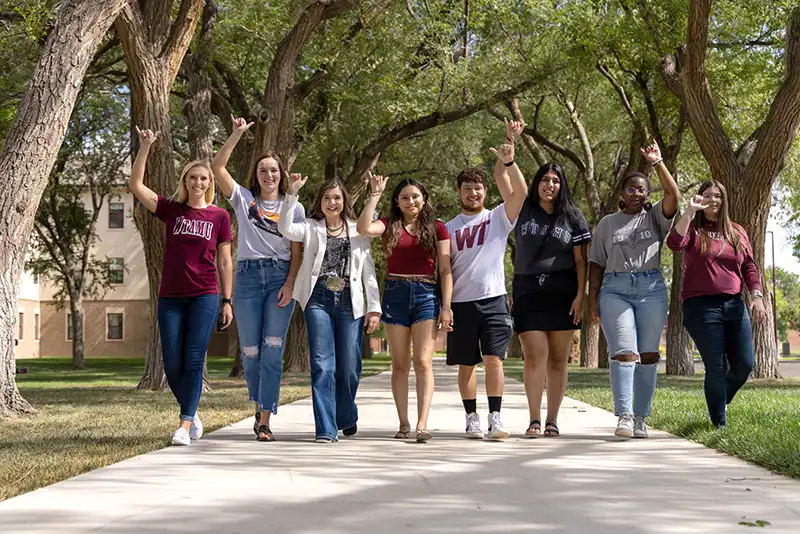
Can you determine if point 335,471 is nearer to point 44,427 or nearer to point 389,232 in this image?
point 389,232

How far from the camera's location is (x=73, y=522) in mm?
4430

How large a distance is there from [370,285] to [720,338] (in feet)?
9.04

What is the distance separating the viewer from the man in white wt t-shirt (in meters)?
8.10

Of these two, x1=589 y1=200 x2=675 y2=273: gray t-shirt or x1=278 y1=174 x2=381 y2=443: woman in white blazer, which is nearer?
x1=278 y1=174 x2=381 y2=443: woman in white blazer

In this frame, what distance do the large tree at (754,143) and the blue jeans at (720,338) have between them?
397 inches

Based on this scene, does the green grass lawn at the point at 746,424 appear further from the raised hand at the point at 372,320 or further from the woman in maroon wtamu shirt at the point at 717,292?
the raised hand at the point at 372,320

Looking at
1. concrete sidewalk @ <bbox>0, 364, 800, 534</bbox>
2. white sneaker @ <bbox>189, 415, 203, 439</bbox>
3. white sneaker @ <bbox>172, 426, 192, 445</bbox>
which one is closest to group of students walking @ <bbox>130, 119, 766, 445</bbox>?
white sneaker @ <bbox>189, 415, 203, 439</bbox>

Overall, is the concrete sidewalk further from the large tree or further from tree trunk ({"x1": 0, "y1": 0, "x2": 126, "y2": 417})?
the large tree

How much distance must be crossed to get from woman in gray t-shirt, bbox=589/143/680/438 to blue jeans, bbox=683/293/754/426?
0.99 ft

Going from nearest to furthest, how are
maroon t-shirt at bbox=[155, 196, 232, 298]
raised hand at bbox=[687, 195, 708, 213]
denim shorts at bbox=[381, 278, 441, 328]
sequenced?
maroon t-shirt at bbox=[155, 196, 232, 298], raised hand at bbox=[687, 195, 708, 213], denim shorts at bbox=[381, 278, 441, 328]

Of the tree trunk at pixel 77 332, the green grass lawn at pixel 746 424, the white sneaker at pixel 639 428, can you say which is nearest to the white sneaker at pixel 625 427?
the white sneaker at pixel 639 428

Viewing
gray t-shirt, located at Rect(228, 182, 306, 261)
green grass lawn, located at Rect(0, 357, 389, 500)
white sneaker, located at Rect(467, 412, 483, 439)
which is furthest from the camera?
white sneaker, located at Rect(467, 412, 483, 439)

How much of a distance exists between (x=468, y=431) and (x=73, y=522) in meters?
4.38

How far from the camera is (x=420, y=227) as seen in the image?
8047 millimetres
